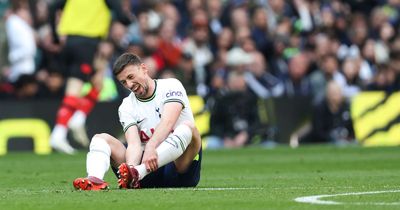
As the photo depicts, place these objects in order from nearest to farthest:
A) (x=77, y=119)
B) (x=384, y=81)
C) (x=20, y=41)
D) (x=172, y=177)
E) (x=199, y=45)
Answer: (x=172, y=177), (x=77, y=119), (x=20, y=41), (x=384, y=81), (x=199, y=45)

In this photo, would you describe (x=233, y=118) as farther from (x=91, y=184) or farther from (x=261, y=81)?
(x=91, y=184)

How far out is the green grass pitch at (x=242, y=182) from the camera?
840cm

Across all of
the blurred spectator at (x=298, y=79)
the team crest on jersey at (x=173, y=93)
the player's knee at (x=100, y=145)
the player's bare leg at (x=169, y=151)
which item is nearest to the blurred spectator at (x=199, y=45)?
the blurred spectator at (x=298, y=79)

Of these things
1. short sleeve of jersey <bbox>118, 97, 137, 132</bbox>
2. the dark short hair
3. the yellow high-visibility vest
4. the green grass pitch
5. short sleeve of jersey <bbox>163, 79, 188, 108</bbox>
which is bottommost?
the green grass pitch

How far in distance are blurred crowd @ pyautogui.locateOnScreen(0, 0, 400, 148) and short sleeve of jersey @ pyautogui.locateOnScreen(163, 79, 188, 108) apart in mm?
9633

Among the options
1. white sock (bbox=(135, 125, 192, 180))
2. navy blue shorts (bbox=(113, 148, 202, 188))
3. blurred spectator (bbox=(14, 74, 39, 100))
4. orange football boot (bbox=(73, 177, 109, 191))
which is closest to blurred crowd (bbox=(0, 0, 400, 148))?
blurred spectator (bbox=(14, 74, 39, 100))

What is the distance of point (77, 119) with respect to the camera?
1842 centimetres

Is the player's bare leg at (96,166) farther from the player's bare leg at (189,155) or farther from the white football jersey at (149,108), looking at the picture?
the player's bare leg at (189,155)

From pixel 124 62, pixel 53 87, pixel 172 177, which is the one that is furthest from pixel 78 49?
pixel 124 62

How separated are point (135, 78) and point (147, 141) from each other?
1.91 ft

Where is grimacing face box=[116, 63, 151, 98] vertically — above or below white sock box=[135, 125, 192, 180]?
above

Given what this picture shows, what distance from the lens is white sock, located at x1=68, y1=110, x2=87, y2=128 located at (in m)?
18.3

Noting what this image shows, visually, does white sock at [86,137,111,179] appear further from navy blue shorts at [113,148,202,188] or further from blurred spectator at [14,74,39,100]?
blurred spectator at [14,74,39,100]

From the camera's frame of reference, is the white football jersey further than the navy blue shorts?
No
